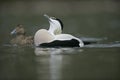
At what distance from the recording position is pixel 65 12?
2916cm

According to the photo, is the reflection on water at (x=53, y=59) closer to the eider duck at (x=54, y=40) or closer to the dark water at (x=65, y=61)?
the dark water at (x=65, y=61)

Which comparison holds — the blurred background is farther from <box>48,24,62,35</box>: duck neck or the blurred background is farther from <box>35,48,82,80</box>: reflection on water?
<box>35,48,82,80</box>: reflection on water

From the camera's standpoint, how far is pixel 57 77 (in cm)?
979

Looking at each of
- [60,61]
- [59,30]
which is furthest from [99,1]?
[60,61]

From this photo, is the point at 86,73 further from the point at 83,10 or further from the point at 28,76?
the point at 83,10

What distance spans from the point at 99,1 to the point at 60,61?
2183 cm

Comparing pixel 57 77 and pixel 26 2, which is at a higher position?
pixel 26 2

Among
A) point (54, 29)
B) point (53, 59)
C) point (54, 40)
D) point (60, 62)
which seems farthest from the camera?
point (54, 29)

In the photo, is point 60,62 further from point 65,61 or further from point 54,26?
point 54,26

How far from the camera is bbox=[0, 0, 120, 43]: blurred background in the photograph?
2303 cm

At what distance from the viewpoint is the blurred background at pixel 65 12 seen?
23031 mm

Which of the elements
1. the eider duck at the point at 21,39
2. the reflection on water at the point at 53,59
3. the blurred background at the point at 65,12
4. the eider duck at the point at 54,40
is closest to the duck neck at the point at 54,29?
the eider duck at the point at 54,40

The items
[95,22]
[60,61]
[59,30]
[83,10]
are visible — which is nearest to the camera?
[60,61]

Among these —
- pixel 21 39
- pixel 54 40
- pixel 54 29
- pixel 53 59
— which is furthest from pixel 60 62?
pixel 21 39
